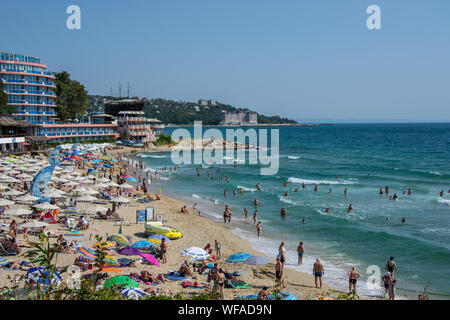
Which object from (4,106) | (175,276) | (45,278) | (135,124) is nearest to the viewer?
(45,278)

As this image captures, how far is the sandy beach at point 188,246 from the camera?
13.7 m

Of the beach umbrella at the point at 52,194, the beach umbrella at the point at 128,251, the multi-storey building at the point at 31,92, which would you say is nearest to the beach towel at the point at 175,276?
the beach umbrella at the point at 128,251

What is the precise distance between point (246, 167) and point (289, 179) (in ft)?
41.8

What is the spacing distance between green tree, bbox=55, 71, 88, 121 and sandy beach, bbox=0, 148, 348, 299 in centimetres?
5481

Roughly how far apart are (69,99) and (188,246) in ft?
220

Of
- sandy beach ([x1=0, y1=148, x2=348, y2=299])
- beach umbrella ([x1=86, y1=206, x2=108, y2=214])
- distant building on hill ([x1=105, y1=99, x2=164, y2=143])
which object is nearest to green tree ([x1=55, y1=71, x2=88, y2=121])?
distant building on hill ([x1=105, y1=99, x2=164, y2=143])

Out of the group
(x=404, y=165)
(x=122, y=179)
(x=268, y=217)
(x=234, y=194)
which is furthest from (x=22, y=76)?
(x=404, y=165)

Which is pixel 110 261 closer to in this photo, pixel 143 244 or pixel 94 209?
pixel 143 244

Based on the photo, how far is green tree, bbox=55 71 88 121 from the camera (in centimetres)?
7562

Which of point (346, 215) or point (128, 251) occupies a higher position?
point (128, 251)

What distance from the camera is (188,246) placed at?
61.5 ft

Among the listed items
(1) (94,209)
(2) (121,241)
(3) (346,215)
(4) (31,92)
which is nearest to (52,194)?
(1) (94,209)

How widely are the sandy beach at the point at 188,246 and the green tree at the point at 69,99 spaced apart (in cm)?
5481
